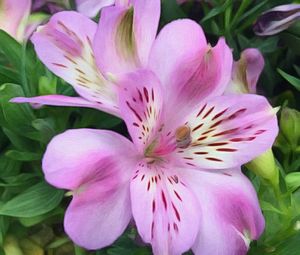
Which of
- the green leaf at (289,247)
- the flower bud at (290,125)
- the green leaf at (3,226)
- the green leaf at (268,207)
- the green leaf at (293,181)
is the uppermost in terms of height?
the flower bud at (290,125)

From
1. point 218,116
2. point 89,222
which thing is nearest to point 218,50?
point 218,116

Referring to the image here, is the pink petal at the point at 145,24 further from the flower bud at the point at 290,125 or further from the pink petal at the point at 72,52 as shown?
the flower bud at the point at 290,125

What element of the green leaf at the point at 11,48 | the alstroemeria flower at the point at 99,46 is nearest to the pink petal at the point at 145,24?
the alstroemeria flower at the point at 99,46

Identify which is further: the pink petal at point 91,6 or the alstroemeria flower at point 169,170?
the pink petal at point 91,6

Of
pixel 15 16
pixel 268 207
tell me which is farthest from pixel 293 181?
pixel 15 16

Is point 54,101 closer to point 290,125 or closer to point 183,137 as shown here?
point 183,137
